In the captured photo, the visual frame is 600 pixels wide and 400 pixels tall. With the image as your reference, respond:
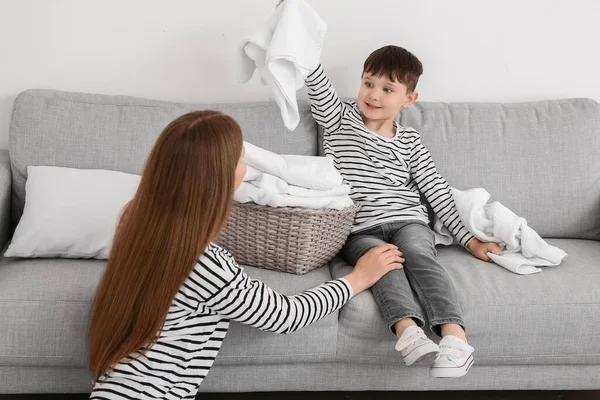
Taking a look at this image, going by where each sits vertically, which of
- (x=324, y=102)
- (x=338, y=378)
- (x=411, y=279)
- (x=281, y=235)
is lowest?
(x=338, y=378)

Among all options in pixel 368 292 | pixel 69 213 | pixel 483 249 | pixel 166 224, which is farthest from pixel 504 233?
pixel 69 213

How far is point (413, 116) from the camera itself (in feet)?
7.77

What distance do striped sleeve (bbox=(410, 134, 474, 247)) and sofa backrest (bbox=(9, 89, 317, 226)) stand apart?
36 centimetres

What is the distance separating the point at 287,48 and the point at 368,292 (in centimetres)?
72

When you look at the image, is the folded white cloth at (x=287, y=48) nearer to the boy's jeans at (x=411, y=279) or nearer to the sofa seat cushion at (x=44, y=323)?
the boy's jeans at (x=411, y=279)

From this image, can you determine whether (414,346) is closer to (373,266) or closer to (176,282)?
(373,266)

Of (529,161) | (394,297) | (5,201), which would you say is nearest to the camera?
(394,297)

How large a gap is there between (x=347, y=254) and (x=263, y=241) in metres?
0.31

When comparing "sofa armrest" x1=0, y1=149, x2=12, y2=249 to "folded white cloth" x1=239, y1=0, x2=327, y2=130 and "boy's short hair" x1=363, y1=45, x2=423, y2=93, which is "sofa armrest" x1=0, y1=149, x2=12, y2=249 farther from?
"boy's short hair" x1=363, y1=45, x2=423, y2=93

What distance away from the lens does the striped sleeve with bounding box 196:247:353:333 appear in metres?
1.51

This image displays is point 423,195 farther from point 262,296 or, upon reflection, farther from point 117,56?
point 117,56

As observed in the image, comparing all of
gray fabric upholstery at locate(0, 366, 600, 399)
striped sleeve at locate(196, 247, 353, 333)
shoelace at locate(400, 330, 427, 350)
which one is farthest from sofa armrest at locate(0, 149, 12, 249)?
shoelace at locate(400, 330, 427, 350)

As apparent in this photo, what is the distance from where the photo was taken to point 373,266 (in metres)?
1.91

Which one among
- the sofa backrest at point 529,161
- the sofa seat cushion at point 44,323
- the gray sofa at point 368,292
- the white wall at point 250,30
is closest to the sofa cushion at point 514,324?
the gray sofa at point 368,292
